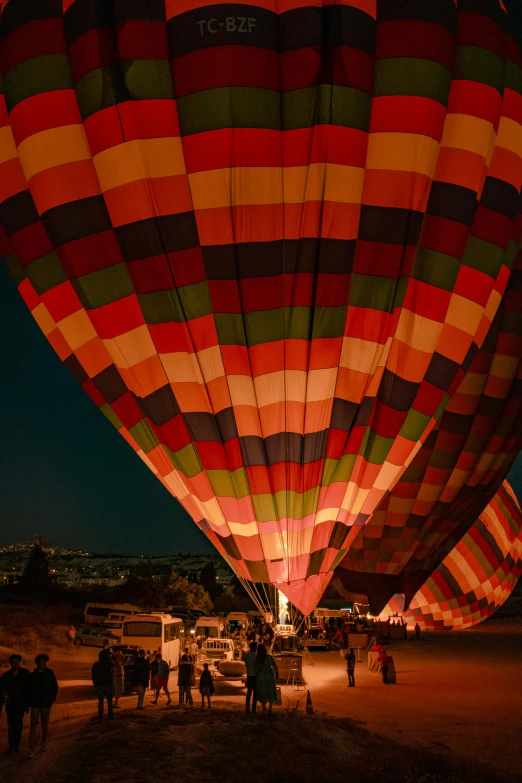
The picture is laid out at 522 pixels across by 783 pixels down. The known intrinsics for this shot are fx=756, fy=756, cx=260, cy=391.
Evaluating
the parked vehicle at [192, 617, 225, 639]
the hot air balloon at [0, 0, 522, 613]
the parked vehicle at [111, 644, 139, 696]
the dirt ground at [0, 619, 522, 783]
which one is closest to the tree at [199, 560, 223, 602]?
the parked vehicle at [192, 617, 225, 639]

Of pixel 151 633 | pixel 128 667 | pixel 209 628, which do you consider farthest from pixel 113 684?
pixel 209 628

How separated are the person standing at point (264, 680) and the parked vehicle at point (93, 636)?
1093 centimetres

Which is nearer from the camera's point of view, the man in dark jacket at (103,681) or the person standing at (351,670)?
the man in dark jacket at (103,681)

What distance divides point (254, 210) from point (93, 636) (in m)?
13.4

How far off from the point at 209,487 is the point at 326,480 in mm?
1478

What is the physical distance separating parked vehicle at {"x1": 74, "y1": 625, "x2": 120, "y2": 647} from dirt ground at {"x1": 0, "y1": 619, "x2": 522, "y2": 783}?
515 cm

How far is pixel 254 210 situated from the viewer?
30.0 ft

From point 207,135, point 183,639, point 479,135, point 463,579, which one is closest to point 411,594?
point 463,579

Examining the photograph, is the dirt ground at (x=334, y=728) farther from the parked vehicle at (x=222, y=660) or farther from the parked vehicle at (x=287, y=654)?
the parked vehicle at (x=287, y=654)

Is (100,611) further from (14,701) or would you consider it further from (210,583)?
(210,583)

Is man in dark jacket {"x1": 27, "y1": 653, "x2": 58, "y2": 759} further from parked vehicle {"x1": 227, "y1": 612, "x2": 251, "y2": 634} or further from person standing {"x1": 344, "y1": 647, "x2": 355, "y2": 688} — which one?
parked vehicle {"x1": 227, "y1": 612, "x2": 251, "y2": 634}

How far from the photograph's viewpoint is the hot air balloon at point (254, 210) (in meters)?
9.19

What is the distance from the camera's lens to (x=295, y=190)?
9.18m

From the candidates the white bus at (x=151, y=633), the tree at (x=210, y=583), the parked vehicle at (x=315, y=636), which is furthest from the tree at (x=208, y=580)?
the white bus at (x=151, y=633)
